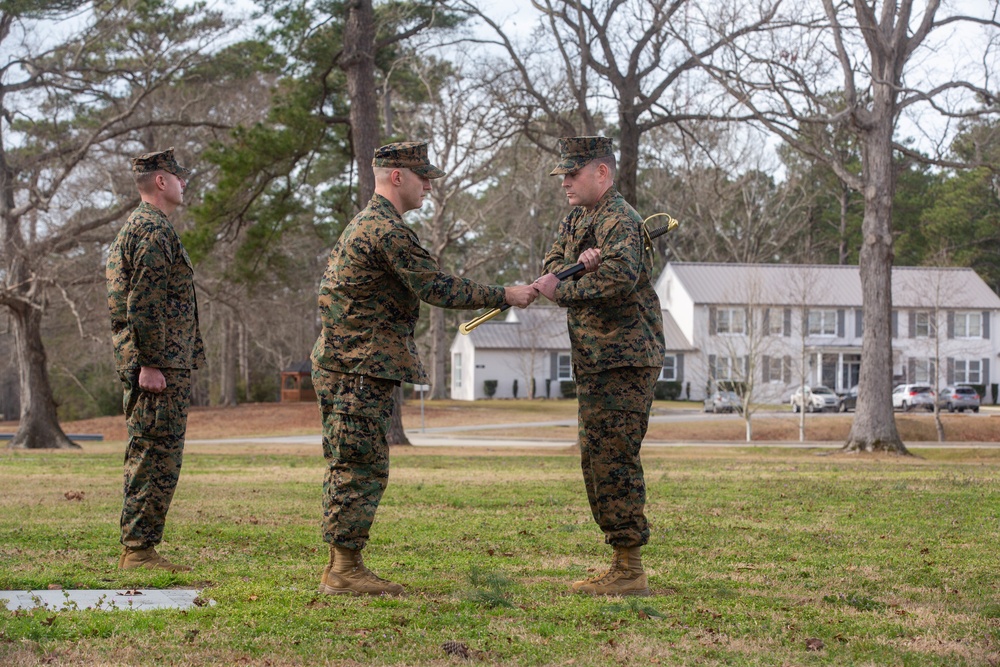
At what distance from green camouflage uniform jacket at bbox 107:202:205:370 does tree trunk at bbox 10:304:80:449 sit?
2247 cm

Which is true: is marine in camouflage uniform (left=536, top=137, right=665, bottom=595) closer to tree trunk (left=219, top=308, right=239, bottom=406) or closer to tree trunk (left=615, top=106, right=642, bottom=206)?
tree trunk (left=615, top=106, right=642, bottom=206)

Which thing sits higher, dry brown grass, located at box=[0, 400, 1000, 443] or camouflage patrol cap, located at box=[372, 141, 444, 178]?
camouflage patrol cap, located at box=[372, 141, 444, 178]

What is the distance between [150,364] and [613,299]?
2.78 metres

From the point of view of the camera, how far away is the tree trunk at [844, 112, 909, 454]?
81.1 ft

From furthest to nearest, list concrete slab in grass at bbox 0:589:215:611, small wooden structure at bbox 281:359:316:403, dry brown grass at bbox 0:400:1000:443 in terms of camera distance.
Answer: small wooden structure at bbox 281:359:316:403, dry brown grass at bbox 0:400:1000:443, concrete slab in grass at bbox 0:589:215:611

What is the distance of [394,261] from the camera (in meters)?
5.96

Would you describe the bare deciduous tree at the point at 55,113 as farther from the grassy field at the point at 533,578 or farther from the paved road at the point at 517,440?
the grassy field at the point at 533,578

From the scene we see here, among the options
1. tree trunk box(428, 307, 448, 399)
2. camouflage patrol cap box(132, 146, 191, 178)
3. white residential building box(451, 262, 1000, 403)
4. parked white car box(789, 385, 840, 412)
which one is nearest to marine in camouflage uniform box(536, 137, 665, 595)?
camouflage patrol cap box(132, 146, 191, 178)

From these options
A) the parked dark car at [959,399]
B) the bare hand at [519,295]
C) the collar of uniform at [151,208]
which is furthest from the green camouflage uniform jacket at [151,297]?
the parked dark car at [959,399]

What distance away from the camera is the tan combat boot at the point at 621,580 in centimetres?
607

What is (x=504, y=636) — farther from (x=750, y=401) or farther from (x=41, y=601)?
(x=750, y=401)

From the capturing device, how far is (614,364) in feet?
20.2

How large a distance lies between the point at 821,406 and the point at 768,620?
48419 mm

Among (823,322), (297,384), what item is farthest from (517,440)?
(823,322)
